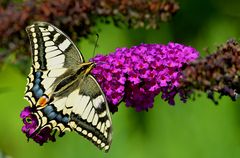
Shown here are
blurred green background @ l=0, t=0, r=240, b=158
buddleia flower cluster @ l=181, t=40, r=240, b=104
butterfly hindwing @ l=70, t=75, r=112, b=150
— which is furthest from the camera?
blurred green background @ l=0, t=0, r=240, b=158

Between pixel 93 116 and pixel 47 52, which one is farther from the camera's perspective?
pixel 47 52

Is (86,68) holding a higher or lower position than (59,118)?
higher

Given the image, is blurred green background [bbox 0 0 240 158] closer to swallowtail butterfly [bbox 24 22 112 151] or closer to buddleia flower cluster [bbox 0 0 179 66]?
buddleia flower cluster [bbox 0 0 179 66]

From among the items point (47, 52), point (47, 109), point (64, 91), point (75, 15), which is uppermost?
point (75, 15)

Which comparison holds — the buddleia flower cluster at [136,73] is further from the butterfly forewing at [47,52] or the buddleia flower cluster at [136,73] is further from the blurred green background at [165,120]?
the blurred green background at [165,120]

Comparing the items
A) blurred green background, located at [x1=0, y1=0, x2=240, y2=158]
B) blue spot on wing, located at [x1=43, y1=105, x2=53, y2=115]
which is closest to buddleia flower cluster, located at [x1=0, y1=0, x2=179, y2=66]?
blurred green background, located at [x1=0, y1=0, x2=240, y2=158]


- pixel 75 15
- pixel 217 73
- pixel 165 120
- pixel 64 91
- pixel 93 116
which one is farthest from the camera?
pixel 165 120

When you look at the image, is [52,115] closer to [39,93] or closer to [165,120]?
[39,93]

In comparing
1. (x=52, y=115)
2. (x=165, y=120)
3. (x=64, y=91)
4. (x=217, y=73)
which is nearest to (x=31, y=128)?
(x=52, y=115)
